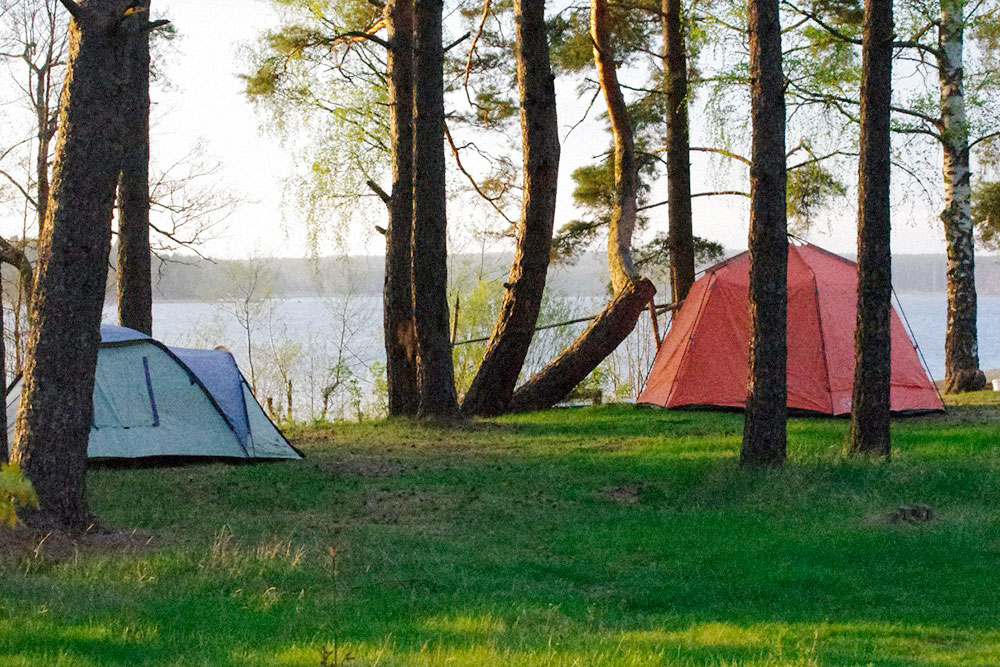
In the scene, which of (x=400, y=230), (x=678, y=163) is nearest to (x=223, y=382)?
(x=400, y=230)

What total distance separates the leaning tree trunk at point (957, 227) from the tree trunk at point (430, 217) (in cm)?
813

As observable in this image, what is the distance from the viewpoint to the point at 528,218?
50.1 feet

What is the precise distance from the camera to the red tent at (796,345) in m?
13.9

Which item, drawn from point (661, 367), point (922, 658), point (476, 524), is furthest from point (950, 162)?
point (922, 658)

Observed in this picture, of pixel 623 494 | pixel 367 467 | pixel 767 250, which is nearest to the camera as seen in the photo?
pixel 623 494

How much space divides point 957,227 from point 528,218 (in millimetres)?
7150

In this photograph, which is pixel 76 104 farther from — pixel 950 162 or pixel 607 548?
pixel 950 162

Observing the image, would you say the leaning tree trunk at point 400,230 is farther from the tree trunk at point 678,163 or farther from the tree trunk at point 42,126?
the tree trunk at point 42,126

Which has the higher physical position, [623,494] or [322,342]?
[322,342]

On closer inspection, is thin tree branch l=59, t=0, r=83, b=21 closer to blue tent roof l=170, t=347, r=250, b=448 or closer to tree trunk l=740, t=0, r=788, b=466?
blue tent roof l=170, t=347, r=250, b=448

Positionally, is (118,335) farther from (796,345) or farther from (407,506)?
(796,345)

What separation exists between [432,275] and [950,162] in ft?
29.2

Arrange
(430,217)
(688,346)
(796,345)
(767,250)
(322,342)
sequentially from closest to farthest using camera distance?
(767,250) < (430,217) < (796,345) < (688,346) < (322,342)

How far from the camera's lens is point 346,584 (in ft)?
17.9
